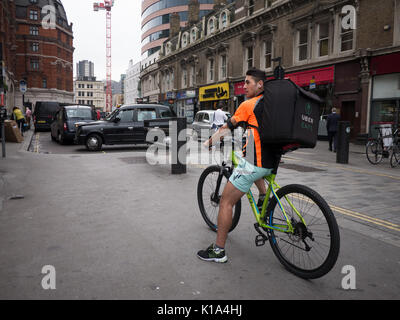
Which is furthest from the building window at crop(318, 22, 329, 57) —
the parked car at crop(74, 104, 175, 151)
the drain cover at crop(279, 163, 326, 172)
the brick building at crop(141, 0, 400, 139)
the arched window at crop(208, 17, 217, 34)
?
the arched window at crop(208, 17, 217, 34)

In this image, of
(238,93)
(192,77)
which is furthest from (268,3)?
(192,77)

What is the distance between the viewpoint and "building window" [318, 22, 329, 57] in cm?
2072

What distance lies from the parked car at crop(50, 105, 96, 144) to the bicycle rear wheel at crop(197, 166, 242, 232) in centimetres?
1253

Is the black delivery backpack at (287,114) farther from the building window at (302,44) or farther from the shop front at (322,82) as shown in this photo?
the building window at (302,44)

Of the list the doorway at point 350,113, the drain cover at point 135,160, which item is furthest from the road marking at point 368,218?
the doorway at point 350,113

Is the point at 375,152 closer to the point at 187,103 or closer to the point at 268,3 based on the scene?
the point at 268,3

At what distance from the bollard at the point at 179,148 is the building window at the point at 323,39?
15815mm

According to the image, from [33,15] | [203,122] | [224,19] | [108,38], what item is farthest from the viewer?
[108,38]

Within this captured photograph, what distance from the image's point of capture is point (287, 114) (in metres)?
2.82

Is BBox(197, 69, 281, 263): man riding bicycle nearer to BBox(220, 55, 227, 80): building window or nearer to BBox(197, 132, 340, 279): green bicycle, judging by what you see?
BBox(197, 132, 340, 279): green bicycle

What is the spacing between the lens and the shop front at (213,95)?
102 ft

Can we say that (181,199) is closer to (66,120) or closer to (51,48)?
(66,120)

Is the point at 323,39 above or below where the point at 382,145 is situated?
above

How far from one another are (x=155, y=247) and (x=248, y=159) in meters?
1.41
